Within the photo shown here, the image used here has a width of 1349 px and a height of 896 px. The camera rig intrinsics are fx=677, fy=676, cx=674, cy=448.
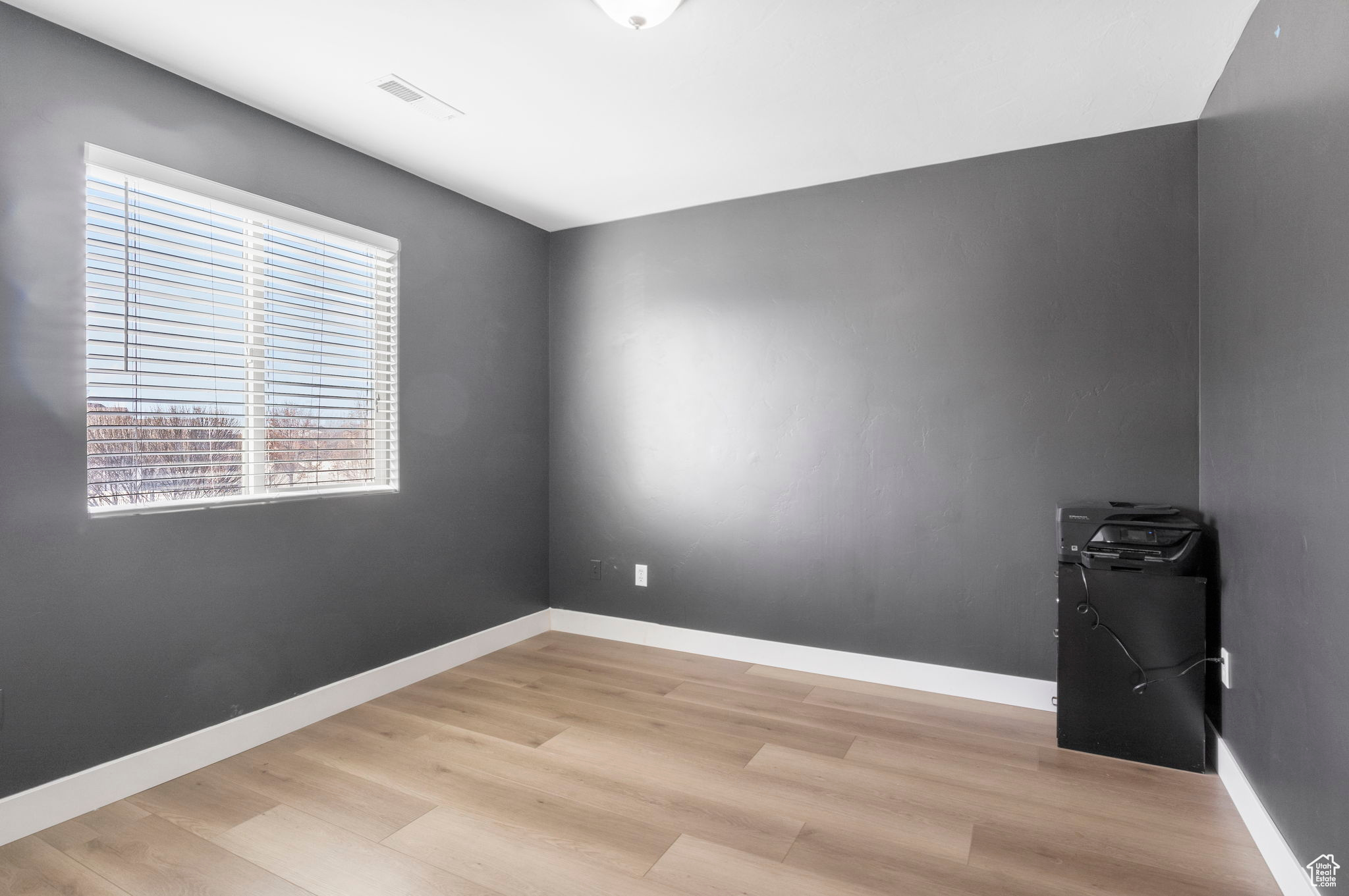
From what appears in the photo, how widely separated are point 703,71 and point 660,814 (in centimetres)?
249

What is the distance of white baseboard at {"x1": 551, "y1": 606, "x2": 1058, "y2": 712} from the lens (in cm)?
300

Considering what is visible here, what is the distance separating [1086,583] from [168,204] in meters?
3.58

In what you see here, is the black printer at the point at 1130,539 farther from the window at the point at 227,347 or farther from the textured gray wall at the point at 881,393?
the window at the point at 227,347

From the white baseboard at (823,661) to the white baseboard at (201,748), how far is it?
81 cm

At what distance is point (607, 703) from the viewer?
3.04 meters

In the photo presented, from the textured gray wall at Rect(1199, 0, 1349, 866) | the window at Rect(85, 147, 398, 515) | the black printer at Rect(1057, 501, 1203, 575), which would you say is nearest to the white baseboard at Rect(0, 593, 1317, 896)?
the textured gray wall at Rect(1199, 0, 1349, 866)

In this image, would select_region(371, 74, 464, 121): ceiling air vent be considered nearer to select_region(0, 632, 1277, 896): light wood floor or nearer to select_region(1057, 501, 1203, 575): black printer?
select_region(0, 632, 1277, 896): light wood floor

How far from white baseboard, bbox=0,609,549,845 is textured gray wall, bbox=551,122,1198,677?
3.70 ft

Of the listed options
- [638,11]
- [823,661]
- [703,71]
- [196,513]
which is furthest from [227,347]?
[823,661]

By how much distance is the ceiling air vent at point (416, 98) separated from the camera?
2.43 metres

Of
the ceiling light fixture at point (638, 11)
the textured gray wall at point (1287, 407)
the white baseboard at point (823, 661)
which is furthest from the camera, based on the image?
the white baseboard at point (823, 661)

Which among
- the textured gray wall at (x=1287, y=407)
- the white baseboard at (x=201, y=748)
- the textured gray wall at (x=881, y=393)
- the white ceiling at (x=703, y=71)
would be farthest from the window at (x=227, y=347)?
the textured gray wall at (x=1287, y=407)

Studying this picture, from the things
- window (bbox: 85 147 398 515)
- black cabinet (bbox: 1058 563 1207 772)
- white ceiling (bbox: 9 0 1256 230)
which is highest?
white ceiling (bbox: 9 0 1256 230)

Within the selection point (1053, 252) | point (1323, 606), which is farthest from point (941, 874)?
point (1053, 252)
